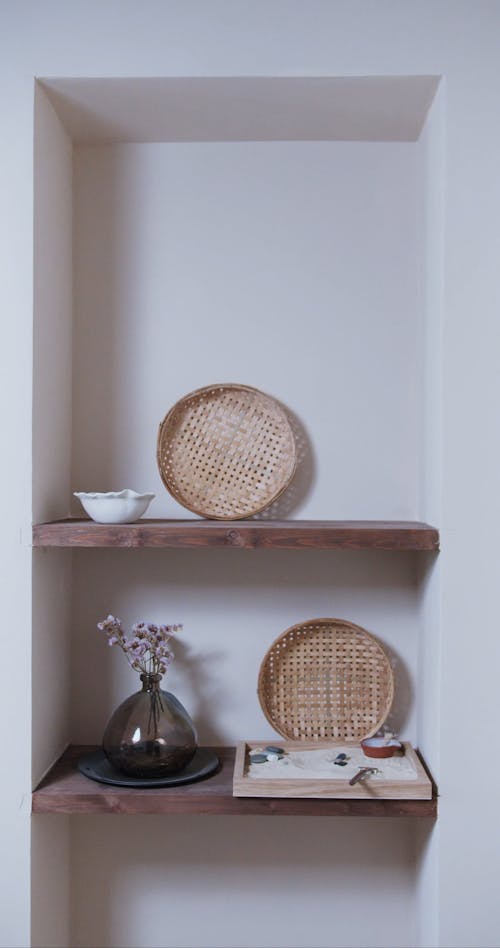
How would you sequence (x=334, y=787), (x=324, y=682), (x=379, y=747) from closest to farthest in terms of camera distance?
(x=334, y=787) → (x=379, y=747) → (x=324, y=682)

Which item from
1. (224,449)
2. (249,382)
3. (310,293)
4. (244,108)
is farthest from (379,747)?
(244,108)

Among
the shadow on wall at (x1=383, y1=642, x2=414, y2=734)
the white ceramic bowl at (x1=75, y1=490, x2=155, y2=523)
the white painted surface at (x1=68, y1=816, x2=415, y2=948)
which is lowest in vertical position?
the white painted surface at (x1=68, y1=816, x2=415, y2=948)

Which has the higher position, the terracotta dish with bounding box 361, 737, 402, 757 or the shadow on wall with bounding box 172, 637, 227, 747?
the shadow on wall with bounding box 172, 637, 227, 747

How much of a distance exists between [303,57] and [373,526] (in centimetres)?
90

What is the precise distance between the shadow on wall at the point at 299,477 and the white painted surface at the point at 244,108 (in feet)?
1.97

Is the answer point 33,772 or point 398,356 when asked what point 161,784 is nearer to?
point 33,772

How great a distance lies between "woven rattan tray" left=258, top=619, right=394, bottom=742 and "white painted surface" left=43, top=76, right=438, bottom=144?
105 centimetres

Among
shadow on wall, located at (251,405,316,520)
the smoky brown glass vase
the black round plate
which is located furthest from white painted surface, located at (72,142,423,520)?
the black round plate

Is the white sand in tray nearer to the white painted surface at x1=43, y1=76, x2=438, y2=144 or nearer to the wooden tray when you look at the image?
the wooden tray

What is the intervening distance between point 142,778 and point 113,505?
0.54 meters

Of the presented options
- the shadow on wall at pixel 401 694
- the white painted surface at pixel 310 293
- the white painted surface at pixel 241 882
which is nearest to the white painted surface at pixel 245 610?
the shadow on wall at pixel 401 694

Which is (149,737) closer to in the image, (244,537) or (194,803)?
(194,803)

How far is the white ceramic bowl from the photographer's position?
5.65 ft

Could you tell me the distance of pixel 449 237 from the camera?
164 cm
